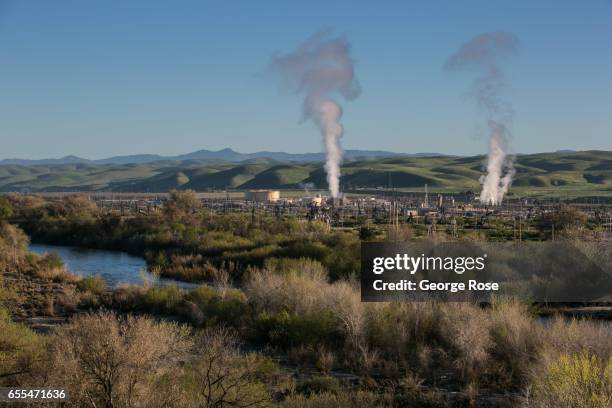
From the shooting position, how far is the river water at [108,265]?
107 feet

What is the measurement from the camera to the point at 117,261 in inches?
1647

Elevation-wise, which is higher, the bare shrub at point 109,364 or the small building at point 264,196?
the bare shrub at point 109,364

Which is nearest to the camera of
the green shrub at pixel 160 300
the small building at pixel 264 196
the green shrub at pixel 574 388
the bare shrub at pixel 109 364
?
the green shrub at pixel 574 388

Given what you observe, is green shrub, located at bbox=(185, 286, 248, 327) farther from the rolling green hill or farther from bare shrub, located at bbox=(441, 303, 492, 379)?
the rolling green hill

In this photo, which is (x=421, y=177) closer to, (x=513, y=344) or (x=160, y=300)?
(x=160, y=300)

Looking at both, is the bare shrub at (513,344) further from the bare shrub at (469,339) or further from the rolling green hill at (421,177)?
the rolling green hill at (421,177)

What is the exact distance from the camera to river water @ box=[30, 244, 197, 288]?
1289 inches

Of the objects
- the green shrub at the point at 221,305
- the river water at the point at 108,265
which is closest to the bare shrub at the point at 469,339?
the green shrub at the point at 221,305

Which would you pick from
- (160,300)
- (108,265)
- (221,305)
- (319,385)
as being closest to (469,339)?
(319,385)

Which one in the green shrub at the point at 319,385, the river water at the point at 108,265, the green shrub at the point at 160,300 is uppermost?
the green shrub at the point at 319,385

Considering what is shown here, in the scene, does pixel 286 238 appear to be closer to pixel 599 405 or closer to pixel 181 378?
pixel 181 378

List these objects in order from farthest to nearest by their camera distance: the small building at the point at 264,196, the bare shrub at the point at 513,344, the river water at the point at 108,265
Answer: the small building at the point at 264,196 < the river water at the point at 108,265 < the bare shrub at the point at 513,344

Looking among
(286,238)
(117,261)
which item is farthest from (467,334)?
(117,261)

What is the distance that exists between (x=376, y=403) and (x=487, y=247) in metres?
18.8
